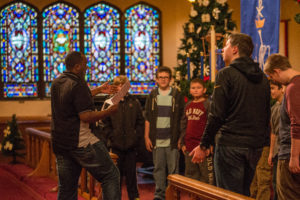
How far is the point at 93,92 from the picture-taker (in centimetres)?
334

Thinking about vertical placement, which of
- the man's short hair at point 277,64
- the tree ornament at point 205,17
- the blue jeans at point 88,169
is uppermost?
the tree ornament at point 205,17

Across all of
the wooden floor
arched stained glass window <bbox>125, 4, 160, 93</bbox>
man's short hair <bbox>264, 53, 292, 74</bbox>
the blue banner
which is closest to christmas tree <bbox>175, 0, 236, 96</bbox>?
arched stained glass window <bbox>125, 4, 160, 93</bbox>

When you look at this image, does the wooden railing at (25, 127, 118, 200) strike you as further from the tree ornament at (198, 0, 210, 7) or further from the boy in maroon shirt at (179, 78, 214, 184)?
the tree ornament at (198, 0, 210, 7)

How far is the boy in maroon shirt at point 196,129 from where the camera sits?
13.8 feet

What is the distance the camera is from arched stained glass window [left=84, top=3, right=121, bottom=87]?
Answer: 34.4ft

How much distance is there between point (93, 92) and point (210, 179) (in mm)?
1540

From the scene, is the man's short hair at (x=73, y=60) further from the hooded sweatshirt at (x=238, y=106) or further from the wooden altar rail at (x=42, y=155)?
the wooden altar rail at (x=42, y=155)

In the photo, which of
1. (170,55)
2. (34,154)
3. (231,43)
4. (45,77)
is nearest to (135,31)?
(170,55)

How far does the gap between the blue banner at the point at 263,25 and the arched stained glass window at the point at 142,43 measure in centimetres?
543

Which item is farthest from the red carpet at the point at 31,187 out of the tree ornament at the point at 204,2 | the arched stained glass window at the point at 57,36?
the arched stained glass window at the point at 57,36

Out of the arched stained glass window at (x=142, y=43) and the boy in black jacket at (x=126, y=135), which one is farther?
the arched stained glass window at (x=142, y=43)

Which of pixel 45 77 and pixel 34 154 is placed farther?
A: pixel 45 77

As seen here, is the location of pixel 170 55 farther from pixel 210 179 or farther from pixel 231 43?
pixel 231 43

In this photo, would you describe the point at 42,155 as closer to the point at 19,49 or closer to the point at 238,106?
the point at 238,106
